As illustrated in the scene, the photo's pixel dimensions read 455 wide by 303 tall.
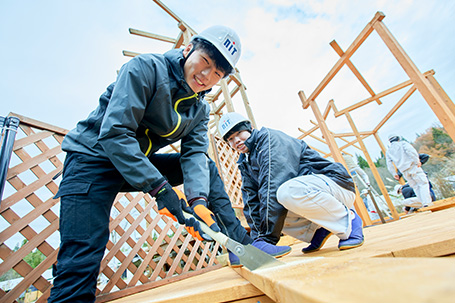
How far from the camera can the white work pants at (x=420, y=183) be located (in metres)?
3.61

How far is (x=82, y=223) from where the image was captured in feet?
2.97

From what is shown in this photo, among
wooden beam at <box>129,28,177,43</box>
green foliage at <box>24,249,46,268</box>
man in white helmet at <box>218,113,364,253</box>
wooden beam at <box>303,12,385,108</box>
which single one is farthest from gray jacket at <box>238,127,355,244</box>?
wooden beam at <box>129,28,177,43</box>

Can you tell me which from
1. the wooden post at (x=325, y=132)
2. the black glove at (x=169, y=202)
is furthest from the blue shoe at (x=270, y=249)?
the wooden post at (x=325, y=132)

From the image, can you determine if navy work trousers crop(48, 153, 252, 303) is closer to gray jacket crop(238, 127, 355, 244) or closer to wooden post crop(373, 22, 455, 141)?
gray jacket crop(238, 127, 355, 244)

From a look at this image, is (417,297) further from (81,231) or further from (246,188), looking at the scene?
(246,188)

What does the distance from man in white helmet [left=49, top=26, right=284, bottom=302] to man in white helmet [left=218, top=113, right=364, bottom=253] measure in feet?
0.83

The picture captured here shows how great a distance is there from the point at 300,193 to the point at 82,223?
3.23 feet

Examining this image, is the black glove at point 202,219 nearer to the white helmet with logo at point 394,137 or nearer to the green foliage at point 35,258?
the green foliage at point 35,258

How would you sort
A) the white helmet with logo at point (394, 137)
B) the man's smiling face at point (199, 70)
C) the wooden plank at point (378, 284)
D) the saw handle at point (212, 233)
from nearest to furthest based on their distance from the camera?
the wooden plank at point (378, 284) < the saw handle at point (212, 233) < the man's smiling face at point (199, 70) < the white helmet with logo at point (394, 137)

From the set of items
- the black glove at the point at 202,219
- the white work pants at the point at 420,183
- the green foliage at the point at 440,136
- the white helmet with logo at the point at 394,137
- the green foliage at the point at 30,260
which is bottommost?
the green foliage at the point at 440,136

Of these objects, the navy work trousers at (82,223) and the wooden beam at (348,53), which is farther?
the wooden beam at (348,53)

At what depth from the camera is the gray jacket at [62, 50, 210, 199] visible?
88 centimetres

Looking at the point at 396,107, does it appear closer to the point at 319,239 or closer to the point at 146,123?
the point at 319,239

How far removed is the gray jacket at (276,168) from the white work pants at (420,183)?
3.60m
